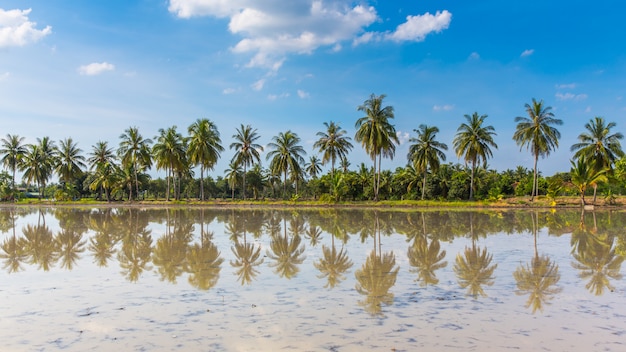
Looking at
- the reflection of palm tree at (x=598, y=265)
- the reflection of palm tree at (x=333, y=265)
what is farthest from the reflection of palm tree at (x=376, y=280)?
the reflection of palm tree at (x=598, y=265)

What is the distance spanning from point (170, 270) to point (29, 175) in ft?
200

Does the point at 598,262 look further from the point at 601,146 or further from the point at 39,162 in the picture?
the point at 39,162

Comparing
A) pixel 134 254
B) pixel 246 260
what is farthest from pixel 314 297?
pixel 134 254

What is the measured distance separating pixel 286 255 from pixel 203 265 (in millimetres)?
2445

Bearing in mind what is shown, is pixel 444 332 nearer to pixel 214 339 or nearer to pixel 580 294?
pixel 214 339

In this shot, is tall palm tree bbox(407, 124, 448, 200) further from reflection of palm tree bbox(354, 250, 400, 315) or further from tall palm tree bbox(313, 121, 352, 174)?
reflection of palm tree bbox(354, 250, 400, 315)

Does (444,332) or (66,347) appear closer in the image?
(66,347)

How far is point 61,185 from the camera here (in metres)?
72.9

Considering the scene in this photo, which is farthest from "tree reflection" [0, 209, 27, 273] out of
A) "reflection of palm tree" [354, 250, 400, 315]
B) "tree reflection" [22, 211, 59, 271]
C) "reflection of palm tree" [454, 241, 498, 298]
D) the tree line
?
the tree line

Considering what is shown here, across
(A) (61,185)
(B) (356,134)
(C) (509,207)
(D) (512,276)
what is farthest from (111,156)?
(D) (512,276)

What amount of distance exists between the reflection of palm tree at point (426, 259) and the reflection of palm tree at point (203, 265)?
4.10 m

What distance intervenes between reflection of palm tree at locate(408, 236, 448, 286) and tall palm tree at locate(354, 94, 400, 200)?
31126 mm

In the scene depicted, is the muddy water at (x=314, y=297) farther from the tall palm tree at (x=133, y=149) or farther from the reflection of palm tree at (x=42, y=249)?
the tall palm tree at (x=133, y=149)

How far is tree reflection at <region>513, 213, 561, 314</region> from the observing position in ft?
23.9
